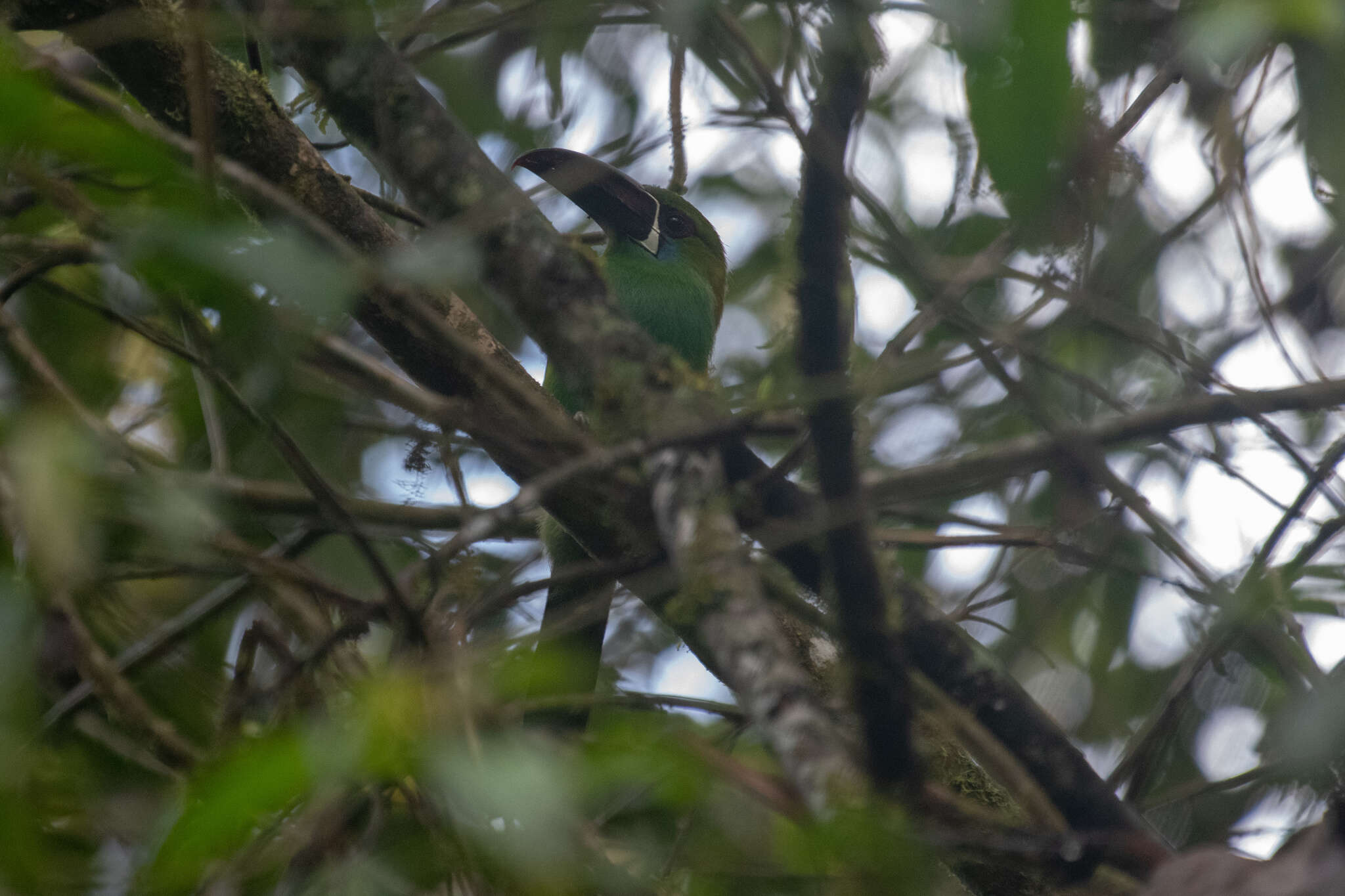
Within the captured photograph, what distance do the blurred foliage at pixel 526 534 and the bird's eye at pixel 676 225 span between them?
287 mm

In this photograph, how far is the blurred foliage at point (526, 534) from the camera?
3.77 ft

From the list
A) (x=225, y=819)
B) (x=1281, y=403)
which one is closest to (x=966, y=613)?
(x=1281, y=403)

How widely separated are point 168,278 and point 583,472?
512 millimetres

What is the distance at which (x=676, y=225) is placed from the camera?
3400mm

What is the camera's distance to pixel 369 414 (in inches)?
119

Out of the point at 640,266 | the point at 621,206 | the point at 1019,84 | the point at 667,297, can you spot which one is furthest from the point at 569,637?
the point at 1019,84

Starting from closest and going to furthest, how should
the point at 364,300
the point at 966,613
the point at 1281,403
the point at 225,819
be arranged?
the point at 225,819 < the point at 1281,403 < the point at 364,300 < the point at 966,613

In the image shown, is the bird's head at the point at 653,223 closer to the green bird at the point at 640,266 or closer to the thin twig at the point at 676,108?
the green bird at the point at 640,266

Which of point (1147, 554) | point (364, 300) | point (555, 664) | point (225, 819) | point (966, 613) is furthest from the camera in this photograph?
point (1147, 554)

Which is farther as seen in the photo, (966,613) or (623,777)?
(966,613)

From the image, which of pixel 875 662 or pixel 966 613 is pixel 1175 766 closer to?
pixel 966 613

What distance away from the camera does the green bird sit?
108 inches

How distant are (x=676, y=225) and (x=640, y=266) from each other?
27 cm

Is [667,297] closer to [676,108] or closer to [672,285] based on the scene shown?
[672,285]
